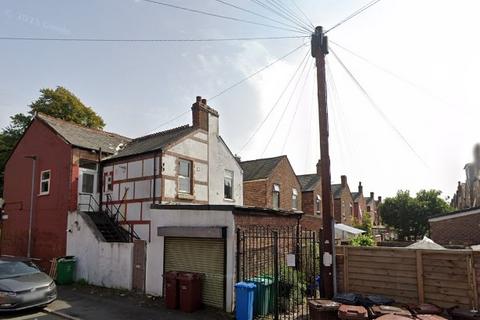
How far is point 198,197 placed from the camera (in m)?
17.5

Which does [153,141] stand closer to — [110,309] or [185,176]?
[185,176]

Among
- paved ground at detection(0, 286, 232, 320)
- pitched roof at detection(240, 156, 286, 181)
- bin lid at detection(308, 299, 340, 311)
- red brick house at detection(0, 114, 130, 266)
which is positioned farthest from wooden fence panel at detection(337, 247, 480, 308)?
pitched roof at detection(240, 156, 286, 181)

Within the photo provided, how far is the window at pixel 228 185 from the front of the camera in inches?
788

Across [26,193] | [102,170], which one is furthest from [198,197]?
[26,193]

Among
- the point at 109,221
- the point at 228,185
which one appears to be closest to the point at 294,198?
the point at 228,185

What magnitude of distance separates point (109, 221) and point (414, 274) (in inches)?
511


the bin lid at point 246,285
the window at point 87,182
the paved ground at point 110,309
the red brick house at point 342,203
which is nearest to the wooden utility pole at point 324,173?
the bin lid at point 246,285

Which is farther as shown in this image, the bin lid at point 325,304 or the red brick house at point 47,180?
the red brick house at point 47,180

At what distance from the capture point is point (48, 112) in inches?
1225

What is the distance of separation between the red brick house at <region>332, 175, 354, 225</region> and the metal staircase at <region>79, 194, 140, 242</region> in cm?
2663

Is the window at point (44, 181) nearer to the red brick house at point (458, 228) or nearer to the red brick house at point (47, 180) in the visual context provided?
the red brick house at point (47, 180)

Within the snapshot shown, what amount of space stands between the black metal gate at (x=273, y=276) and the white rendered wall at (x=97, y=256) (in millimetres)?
4844

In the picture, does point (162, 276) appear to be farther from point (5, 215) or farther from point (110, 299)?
point (5, 215)

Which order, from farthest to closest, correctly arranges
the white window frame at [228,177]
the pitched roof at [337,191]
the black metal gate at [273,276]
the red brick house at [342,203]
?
1. the pitched roof at [337,191]
2. the red brick house at [342,203]
3. the white window frame at [228,177]
4. the black metal gate at [273,276]
